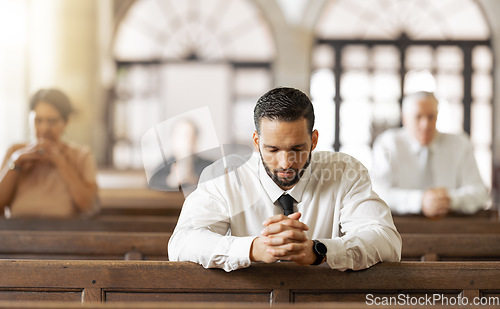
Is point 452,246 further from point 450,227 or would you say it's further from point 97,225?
point 97,225

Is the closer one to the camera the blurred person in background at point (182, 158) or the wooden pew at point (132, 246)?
the wooden pew at point (132, 246)

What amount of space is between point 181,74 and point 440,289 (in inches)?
318

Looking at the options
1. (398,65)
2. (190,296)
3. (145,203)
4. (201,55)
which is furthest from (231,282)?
(398,65)

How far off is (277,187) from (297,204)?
0.38 ft

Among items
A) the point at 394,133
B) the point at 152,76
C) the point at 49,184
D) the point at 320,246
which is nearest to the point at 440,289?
the point at 320,246

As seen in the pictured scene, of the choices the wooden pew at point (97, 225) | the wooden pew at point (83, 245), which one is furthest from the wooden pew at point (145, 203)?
the wooden pew at point (83, 245)

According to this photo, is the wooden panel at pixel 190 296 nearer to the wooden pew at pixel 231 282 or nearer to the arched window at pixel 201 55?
the wooden pew at pixel 231 282

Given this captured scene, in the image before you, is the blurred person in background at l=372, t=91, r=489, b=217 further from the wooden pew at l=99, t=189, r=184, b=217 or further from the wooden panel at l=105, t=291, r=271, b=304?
the wooden panel at l=105, t=291, r=271, b=304

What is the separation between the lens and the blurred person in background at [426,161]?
380 centimetres

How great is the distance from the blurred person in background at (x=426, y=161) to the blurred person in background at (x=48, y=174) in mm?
1994

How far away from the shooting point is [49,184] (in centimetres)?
354

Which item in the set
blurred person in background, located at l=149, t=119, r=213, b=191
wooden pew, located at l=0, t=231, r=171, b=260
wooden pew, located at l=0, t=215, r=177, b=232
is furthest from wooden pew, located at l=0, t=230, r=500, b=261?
blurred person in background, located at l=149, t=119, r=213, b=191

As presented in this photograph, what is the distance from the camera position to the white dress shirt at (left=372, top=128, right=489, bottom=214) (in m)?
3.79

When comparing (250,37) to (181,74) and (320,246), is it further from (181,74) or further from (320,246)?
(320,246)
